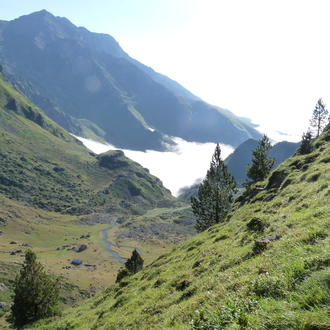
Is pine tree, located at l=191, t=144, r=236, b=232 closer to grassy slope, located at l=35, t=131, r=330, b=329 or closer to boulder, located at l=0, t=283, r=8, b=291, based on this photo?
grassy slope, located at l=35, t=131, r=330, b=329

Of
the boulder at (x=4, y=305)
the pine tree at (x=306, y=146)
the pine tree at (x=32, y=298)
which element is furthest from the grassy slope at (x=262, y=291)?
the boulder at (x=4, y=305)

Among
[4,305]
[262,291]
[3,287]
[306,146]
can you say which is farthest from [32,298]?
[3,287]

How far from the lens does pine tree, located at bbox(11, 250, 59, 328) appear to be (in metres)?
43.5

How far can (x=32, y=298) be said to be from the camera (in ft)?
144

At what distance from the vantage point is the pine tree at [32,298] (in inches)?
1713

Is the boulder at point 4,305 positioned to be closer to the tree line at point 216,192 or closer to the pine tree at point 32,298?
the pine tree at point 32,298

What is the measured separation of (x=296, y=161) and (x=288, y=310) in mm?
50853

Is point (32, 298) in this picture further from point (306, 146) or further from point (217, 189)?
point (306, 146)

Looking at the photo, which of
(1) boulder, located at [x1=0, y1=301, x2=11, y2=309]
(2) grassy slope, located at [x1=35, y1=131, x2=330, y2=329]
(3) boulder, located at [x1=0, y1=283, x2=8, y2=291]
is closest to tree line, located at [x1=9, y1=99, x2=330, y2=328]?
(2) grassy slope, located at [x1=35, y1=131, x2=330, y2=329]

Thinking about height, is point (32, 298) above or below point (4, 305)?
above

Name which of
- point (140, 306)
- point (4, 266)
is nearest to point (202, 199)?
point (140, 306)

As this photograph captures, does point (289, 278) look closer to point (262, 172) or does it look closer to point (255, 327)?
point (255, 327)

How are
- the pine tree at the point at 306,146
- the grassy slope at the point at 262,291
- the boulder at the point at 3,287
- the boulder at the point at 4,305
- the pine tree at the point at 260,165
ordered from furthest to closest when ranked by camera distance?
the boulder at the point at 3,287
the boulder at the point at 4,305
the pine tree at the point at 260,165
the pine tree at the point at 306,146
the grassy slope at the point at 262,291

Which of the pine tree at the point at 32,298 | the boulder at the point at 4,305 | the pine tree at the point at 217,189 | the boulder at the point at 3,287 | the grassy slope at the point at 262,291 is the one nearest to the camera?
the grassy slope at the point at 262,291
